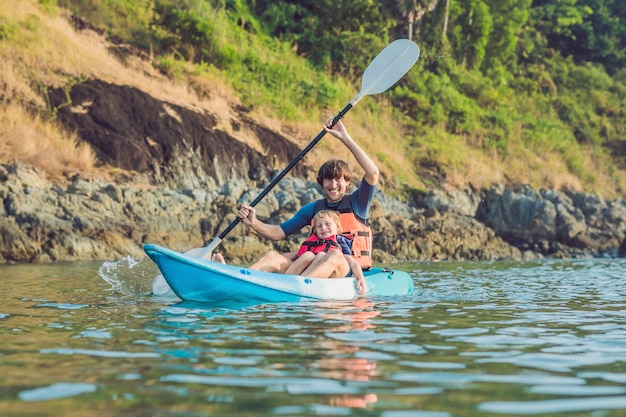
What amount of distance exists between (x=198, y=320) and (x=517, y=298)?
3000 mm

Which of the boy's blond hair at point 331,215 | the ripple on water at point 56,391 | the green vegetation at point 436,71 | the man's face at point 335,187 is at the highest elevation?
the green vegetation at point 436,71

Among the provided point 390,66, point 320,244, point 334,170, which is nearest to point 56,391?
point 320,244

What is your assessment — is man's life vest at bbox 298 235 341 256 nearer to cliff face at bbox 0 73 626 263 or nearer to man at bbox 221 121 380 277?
man at bbox 221 121 380 277

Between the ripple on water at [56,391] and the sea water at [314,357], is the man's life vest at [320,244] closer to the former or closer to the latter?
the sea water at [314,357]

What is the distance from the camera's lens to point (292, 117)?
20.5 m

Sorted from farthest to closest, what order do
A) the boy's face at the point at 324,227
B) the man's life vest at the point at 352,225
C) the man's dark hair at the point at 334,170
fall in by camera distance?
the man's life vest at the point at 352,225, the man's dark hair at the point at 334,170, the boy's face at the point at 324,227

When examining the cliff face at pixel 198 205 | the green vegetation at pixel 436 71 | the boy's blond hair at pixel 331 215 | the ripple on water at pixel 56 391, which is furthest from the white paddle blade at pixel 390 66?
the green vegetation at pixel 436 71

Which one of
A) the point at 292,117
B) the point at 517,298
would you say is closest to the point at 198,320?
the point at 517,298

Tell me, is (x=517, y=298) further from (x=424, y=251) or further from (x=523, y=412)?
(x=424, y=251)

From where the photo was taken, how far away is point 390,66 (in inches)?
341

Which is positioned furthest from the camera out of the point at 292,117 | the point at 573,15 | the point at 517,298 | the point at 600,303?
the point at 573,15

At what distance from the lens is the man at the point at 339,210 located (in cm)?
697

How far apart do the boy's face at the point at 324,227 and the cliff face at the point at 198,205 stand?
6.74m

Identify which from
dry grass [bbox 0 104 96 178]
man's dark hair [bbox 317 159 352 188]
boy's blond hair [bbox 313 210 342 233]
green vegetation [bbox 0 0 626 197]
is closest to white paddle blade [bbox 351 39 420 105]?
man's dark hair [bbox 317 159 352 188]
